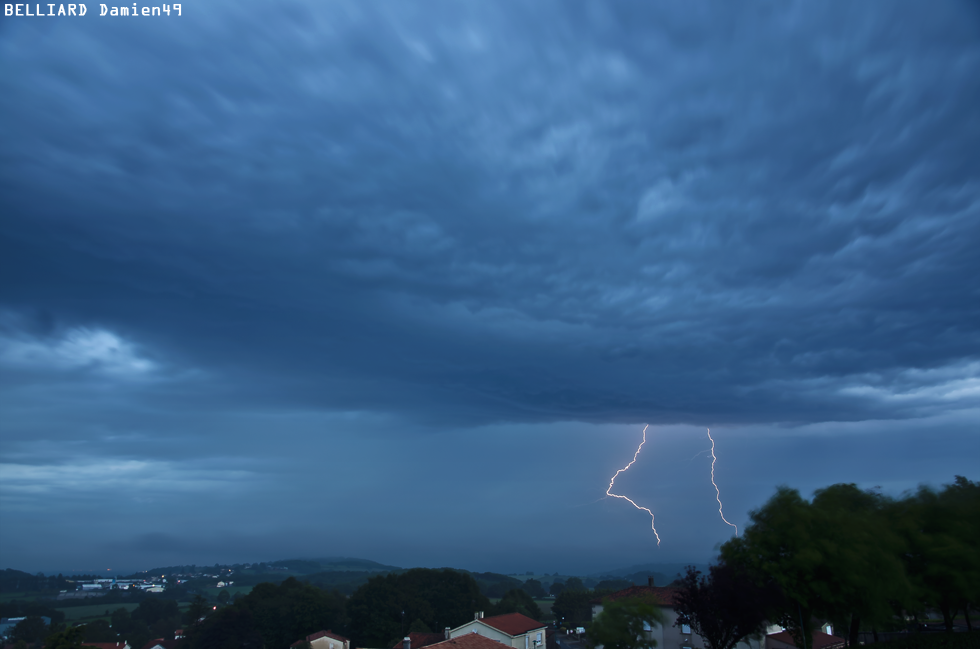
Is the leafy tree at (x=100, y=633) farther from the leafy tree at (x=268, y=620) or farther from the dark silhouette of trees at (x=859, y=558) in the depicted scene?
the dark silhouette of trees at (x=859, y=558)

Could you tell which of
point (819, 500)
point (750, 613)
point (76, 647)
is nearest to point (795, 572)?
point (750, 613)

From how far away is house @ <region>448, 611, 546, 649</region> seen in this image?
51906mm

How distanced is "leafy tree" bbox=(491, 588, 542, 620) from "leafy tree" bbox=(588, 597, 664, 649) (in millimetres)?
57229

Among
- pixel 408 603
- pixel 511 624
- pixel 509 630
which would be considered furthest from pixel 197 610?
pixel 509 630

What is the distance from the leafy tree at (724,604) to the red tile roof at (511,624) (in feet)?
93.3

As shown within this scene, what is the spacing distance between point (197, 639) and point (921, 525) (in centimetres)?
7343

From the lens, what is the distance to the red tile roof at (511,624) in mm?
52844

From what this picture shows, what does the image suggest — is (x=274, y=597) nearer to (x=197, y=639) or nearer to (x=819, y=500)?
(x=197, y=639)

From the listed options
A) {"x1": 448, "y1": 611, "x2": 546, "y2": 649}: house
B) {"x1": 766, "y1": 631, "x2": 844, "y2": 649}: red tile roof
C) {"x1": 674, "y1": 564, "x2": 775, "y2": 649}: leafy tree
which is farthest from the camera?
{"x1": 448, "y1": 611, "x2": 546, "y2": 649}: house

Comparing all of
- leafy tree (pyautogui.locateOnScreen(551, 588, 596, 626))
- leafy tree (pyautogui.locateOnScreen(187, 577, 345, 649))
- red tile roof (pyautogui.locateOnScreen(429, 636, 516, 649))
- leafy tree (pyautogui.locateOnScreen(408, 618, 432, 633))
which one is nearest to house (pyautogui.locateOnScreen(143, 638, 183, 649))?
leafy tree (pyautogui.locateOnScreen(187, 577, 345, 649))

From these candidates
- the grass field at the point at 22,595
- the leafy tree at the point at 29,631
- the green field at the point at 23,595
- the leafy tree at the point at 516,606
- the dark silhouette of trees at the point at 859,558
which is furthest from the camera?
the leafy tree at the point at 516,606

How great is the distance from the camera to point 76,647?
31.8m

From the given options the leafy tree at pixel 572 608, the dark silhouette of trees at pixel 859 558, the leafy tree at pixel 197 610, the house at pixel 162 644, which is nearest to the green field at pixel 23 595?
the house at pixel 162 644

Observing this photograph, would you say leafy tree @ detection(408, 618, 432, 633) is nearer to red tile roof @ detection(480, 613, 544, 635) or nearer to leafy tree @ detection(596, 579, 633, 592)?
red tile roof @ detection(480, 613, 544, 635)
